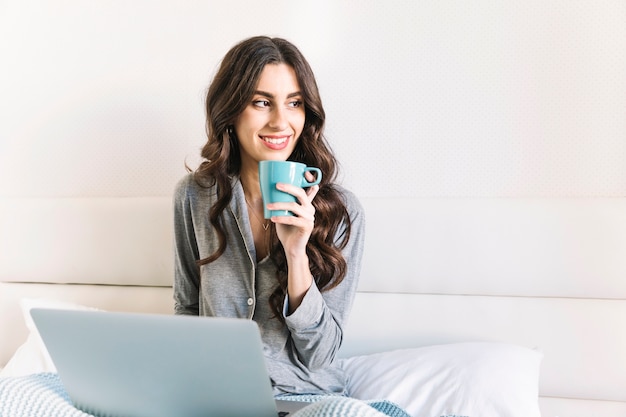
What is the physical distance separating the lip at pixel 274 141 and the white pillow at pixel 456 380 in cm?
55

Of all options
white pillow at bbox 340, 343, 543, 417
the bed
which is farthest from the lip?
white pillow at bbox 340, 343, 543, 417

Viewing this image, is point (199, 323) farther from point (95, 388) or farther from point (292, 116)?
point (292, 116)

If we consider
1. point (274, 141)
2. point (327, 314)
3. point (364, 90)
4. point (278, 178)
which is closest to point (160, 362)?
point (278, 178)

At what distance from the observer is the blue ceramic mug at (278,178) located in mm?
1037

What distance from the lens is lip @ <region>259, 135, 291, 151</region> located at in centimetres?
134

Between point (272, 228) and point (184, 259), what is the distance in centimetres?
26

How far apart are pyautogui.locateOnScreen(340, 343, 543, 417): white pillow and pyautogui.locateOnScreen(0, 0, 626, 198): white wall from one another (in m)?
0.45

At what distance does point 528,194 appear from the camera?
5.29ft

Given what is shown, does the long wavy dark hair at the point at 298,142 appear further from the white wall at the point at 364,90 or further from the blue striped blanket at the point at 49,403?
the blue striped blanket at the point at 49,403

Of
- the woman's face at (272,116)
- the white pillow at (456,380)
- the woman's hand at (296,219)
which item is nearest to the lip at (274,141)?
the woman's face at (272,116)

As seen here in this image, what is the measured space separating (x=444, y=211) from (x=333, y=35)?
0.57 metres

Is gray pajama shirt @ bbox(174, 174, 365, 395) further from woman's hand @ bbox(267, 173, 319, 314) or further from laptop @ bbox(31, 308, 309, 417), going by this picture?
laptop @ bbox(31, 308, 309, 417)

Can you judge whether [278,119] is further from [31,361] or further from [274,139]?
[31,361]

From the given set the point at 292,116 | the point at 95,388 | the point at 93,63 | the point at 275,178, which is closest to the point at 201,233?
the point at 292,116
